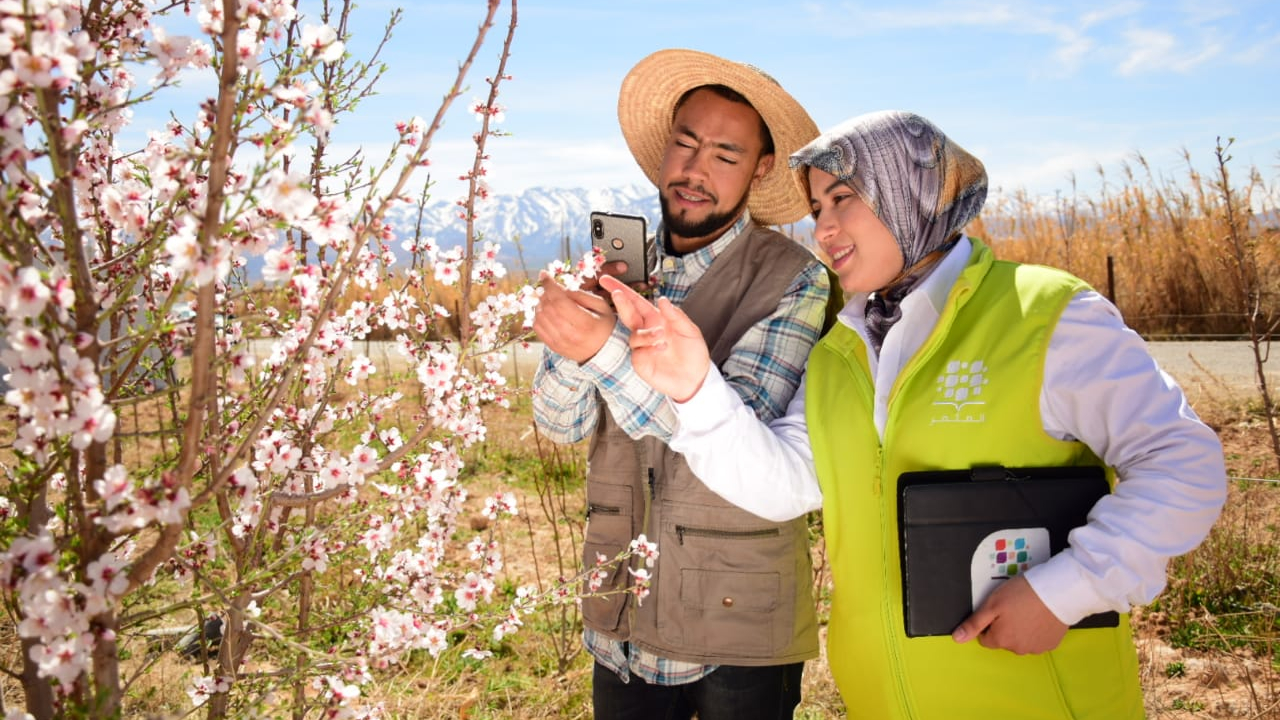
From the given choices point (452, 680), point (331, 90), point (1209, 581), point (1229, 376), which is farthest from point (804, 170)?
point (1229, 376)

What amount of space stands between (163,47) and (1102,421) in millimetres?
1558

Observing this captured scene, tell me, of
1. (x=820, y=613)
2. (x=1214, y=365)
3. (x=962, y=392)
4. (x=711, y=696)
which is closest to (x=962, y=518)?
(x=962, y=392)

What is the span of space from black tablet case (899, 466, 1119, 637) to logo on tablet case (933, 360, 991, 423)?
0.32 ft

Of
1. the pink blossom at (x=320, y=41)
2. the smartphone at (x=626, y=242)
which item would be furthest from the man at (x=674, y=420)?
the pink blossom at (x=320, y=41)

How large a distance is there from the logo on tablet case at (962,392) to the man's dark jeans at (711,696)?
30.7 inches

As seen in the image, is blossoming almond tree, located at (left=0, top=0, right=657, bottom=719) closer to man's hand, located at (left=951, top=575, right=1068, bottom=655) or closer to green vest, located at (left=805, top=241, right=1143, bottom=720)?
green vest, located at (left=805, top=241, right=1143, bottom=720)

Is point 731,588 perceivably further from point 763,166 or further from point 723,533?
point 763,166

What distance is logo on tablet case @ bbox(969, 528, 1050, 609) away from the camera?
152 cm

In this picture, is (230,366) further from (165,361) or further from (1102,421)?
(1102,421)

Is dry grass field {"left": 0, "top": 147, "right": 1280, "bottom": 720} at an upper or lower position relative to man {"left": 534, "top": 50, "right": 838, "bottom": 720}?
lower

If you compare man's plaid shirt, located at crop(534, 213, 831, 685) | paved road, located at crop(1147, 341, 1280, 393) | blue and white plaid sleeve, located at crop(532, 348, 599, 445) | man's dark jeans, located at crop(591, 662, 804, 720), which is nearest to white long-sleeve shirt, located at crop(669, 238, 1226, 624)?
man's plaid shirt, located at crop(534, 213, 831, 685)

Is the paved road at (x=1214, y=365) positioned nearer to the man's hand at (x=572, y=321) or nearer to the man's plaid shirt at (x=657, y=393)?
the man's plaid shirt at (x=657, y=393)

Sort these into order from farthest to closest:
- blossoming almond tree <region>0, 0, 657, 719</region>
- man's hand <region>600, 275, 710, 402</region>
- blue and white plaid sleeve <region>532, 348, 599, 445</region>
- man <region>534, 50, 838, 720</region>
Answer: blue and white plaid sleeve <region>532, 348, 599, 445</region>
man <region>534, 50, 838, 720</region>
man's hand <region>600, 275, 710, 402</region>
blossoming almond tree <region>0, 0, 657, 719</region>

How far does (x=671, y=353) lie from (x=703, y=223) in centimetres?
66
